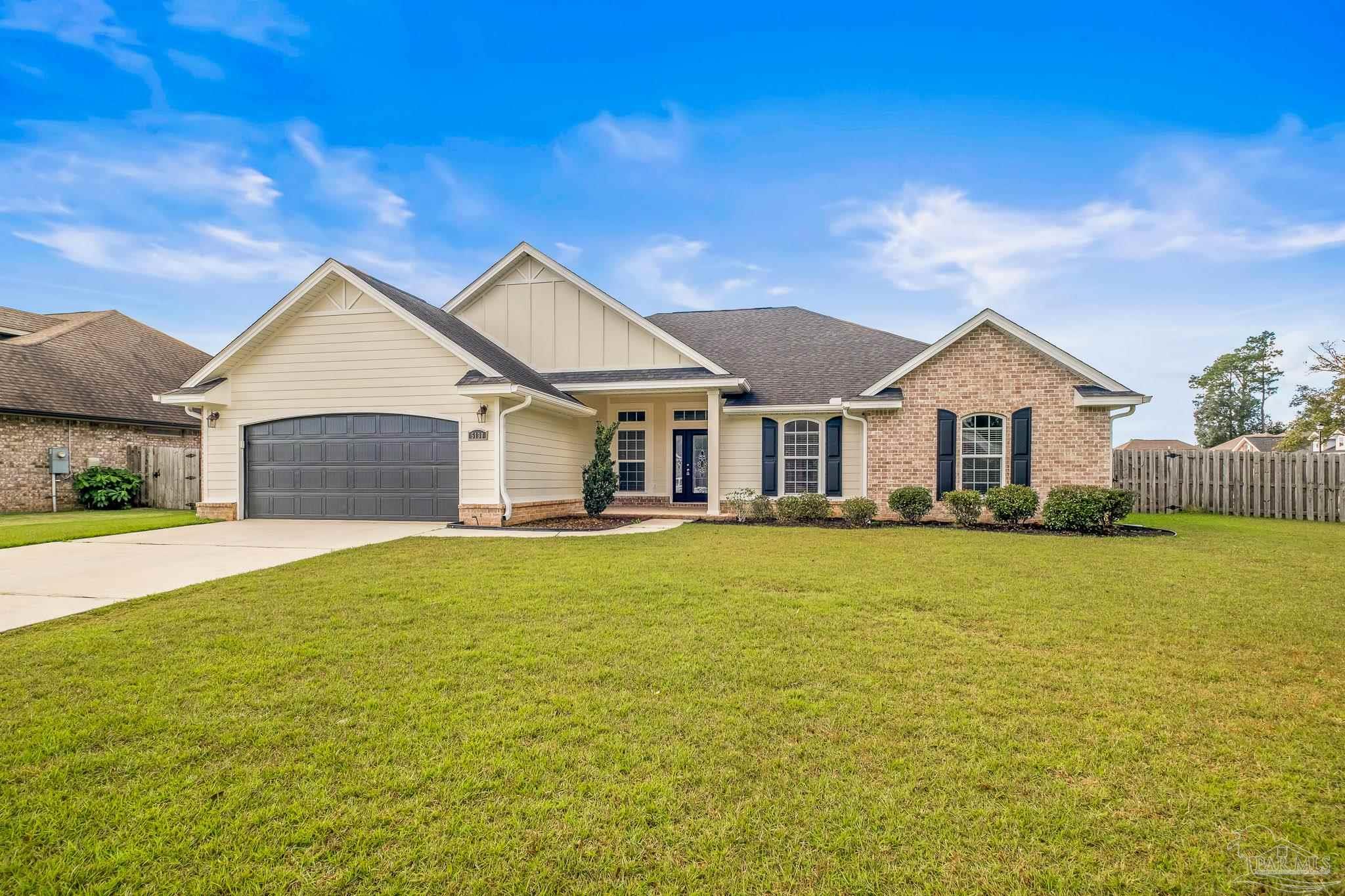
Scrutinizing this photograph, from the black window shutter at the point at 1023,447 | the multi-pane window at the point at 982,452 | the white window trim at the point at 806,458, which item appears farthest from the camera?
the white window trim at the point at 806,458

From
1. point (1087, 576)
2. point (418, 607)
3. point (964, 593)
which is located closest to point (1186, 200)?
point (1087, 576)

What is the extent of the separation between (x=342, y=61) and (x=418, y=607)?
51.6ft

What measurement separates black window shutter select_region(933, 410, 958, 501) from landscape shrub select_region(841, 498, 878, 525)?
1746mm

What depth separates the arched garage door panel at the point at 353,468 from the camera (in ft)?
42.5

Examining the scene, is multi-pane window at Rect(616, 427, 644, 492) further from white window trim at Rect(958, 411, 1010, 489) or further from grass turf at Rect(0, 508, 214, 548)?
grass turf at Rect(0, 508, 214, 548)

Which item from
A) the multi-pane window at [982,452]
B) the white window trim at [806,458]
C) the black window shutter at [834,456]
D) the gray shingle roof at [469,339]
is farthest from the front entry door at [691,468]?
the multi-pane window at [982,452]

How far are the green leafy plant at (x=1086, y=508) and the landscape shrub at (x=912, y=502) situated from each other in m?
2.21

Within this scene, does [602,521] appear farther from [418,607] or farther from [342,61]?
[342,61]

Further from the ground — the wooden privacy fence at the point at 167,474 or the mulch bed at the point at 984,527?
the wooden privacy fence at the point at 167,474

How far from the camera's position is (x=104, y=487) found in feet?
57.3

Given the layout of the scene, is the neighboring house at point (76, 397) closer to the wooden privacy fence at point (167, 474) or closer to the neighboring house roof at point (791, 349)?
the wooden privacy fence at point (167, 474)

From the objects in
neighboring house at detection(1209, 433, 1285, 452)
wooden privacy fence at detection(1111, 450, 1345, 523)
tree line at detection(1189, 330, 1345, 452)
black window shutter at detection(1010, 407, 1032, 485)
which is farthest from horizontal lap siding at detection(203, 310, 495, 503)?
tree line at detection(1189, 330, 1345, 452)

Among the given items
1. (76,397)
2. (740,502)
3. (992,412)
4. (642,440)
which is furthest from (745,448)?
(76,397)

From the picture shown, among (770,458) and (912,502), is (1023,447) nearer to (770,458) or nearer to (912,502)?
(912,502)
